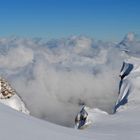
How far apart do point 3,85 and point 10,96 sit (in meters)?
2.64

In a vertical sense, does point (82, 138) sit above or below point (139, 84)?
below

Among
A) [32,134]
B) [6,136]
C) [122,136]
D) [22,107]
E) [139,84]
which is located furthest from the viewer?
[139,84]

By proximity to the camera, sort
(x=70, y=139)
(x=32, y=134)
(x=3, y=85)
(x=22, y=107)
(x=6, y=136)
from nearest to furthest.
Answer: (x=6, y=136)
(x=32, y=134)
(x=70, y=139)
(x=3, y=85)
(x=22, y=107)

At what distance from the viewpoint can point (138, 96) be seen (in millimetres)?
49250

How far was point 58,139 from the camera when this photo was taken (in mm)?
12875

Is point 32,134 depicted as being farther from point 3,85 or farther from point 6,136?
point 3,85

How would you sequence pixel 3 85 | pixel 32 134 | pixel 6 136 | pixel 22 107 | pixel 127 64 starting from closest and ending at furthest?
pixel 6 136, pixel 32 134, pixel 3 85, pixel 22 107, pixel 127 64

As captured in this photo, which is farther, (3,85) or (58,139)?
(3,85)

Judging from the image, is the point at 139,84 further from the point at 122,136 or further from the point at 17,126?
the point at 17,126

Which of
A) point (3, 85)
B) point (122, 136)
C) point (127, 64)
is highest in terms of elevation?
point (127, 64)

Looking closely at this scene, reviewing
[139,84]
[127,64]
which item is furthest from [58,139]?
[127,64]

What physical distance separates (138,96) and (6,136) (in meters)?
39.7

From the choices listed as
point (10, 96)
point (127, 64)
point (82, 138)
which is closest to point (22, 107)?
point (10, 96)

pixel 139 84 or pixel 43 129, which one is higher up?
pixel 139 84
